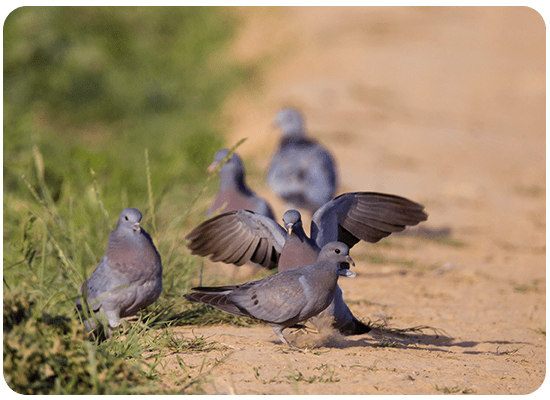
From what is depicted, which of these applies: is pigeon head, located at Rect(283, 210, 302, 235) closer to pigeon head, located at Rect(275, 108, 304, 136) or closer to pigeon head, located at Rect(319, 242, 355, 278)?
pigeon head, located at Rect(319, 242, 355, 278)

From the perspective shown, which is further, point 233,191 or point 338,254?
point 233,191

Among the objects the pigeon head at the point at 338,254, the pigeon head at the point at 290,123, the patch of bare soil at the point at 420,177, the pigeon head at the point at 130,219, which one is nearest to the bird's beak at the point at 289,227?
the pigeon head at the point at 338,254

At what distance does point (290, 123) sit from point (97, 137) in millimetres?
4413

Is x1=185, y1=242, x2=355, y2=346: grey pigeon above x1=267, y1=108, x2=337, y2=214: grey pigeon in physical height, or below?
below

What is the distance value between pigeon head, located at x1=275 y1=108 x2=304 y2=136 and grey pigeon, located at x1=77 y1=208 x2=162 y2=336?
408cm

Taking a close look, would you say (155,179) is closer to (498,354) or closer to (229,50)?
(498,354)

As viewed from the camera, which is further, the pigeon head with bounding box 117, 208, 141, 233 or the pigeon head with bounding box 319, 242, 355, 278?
the pigeon head with bounding box 117, 208, 141, 233

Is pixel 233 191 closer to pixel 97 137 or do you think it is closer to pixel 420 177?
pixel 420 177

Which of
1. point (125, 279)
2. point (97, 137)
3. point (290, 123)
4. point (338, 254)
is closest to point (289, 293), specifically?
point (338, 254)

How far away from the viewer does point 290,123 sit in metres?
7.44

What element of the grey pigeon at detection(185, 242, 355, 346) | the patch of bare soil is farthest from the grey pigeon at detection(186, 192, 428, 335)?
the patch of bare soil

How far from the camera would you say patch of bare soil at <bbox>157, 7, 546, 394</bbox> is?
3.27 metres

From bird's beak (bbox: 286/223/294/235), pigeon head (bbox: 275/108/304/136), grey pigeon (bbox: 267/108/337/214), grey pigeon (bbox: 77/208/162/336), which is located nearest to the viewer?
grey pigeon (bbox: 77/208/162/336)

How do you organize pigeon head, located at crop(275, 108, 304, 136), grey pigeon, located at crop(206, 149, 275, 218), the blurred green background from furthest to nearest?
pigeon head, located at crop(275, 108, 304, 136), grey pigeon, located at crop(206, 149, 275, 218), the blurred green background
